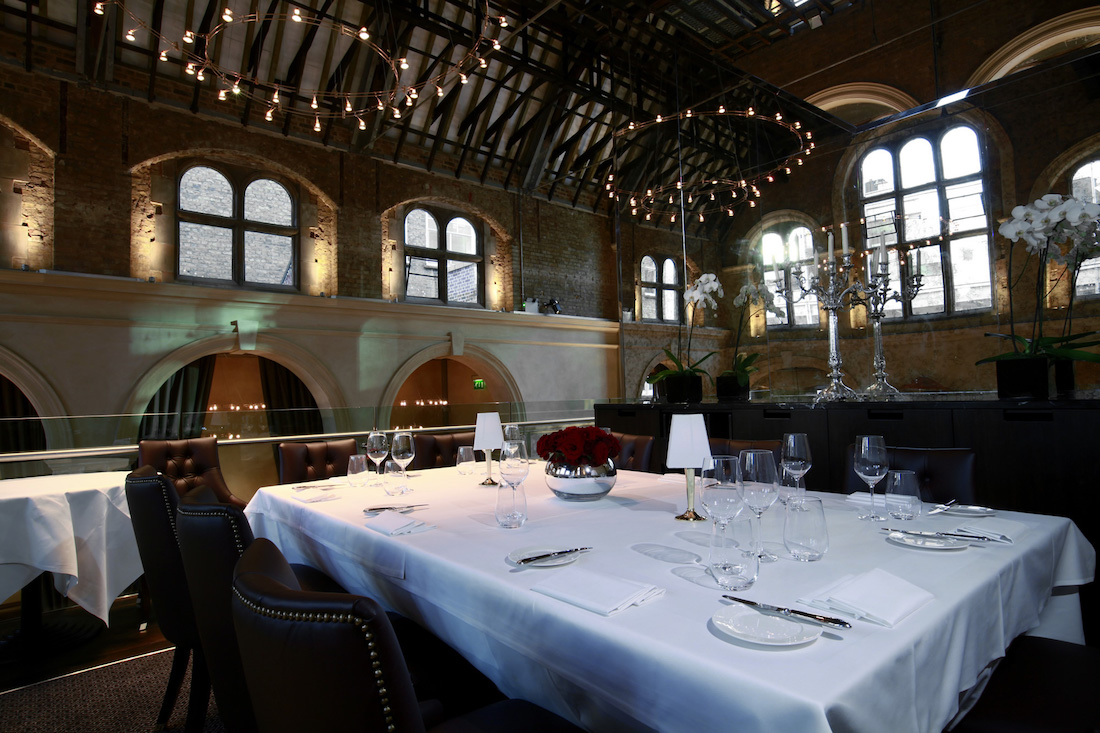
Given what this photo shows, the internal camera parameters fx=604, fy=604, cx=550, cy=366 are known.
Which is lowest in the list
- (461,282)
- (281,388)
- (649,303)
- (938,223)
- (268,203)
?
(281,388)

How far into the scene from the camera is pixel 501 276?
11.0 meters

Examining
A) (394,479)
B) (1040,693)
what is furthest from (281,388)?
(1040,693)

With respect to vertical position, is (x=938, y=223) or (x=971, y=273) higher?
(x=938, y=223)

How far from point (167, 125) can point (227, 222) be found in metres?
1.34

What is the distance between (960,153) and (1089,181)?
873mm

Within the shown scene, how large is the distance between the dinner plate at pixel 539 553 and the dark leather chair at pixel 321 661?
608 millimetres

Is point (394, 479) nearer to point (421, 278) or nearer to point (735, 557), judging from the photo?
point (735, 557)

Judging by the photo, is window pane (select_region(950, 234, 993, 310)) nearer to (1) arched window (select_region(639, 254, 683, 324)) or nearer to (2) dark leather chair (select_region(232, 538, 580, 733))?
(2) dark leather chair (select_region(232, 538, 580, 733))

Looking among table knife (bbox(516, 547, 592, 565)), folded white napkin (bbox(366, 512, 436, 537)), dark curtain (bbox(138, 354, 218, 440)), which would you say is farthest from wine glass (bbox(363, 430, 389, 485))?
dark curtain (bbox(138, 354, 218, 440))

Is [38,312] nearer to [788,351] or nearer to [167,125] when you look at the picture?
[167,125]

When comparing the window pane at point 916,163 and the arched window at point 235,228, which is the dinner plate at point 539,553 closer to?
the window pane at point 916,163

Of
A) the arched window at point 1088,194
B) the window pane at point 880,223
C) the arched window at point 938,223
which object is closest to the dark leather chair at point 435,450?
the arched window at point 938,223

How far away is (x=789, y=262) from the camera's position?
18.3ft

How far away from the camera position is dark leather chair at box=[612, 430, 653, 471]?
11.3ft
